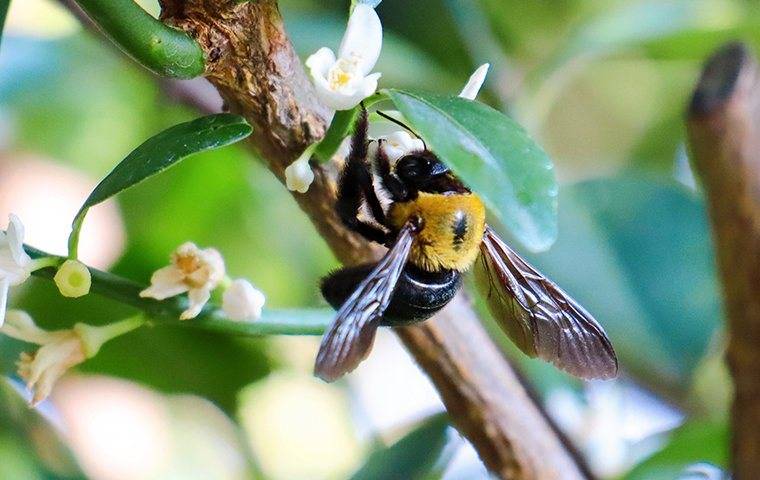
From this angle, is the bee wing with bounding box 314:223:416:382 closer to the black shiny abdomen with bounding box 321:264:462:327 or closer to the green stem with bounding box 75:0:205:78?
the black shiny abdomen with bounding box 321:264:462:327

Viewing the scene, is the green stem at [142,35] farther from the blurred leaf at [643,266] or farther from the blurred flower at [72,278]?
the blurred leaf at [643,266]

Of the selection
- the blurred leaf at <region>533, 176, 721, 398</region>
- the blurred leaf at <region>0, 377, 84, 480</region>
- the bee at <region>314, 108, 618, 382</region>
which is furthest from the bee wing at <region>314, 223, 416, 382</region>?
the blurred leaf at <region>533, 176, 721, 398</region>

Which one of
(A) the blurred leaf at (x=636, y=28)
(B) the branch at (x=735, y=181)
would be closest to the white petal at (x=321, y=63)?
(B) the branch at (x=735, y=181)

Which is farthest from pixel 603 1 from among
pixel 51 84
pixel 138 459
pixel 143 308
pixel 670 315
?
pixel 143 308

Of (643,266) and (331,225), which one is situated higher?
(331,225)

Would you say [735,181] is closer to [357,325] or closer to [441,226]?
[441,226]

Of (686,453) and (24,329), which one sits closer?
(24,329)

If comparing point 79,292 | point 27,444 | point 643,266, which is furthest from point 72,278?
point 643,266
